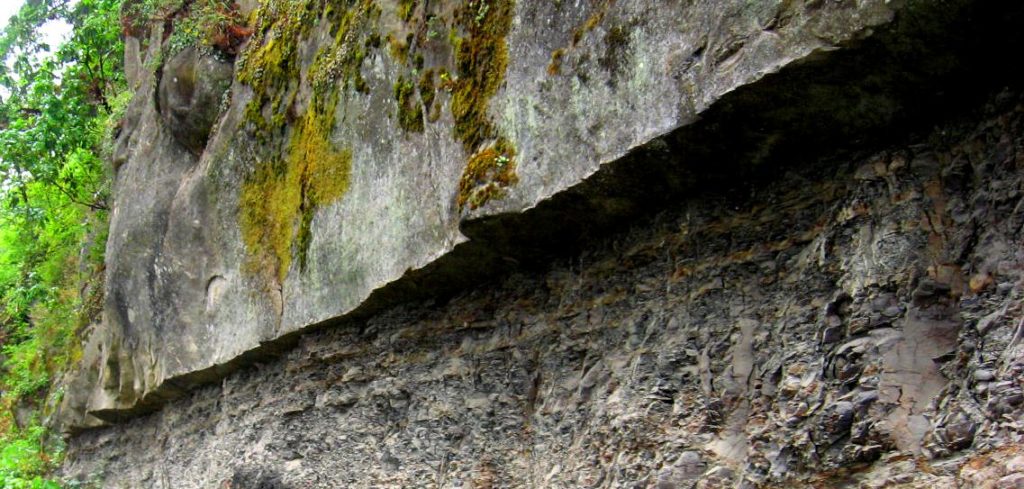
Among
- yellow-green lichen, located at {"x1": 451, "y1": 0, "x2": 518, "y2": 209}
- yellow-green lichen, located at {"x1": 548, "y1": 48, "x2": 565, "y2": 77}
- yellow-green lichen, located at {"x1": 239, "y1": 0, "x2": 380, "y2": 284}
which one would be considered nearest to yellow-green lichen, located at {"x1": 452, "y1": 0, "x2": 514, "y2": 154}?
yellow-green lichen, located at {"x1": 451, "y1": 0, "x2": 518, "y2": 209}

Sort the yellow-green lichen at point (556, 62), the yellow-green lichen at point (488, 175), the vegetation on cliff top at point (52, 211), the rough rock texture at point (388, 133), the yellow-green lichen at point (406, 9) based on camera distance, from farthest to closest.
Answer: the vegetation on cliff top at point (52, 211), the yellow-green lichen at point (406, 9), the yellow-green lichen at point (488, 175), the yellow-green lichen at point (556, 62), the rough rock texture at point (388, 133)

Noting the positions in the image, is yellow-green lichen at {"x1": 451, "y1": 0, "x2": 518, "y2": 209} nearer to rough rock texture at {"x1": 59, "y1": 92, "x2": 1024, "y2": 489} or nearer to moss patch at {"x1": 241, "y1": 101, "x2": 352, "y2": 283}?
rough rock texture at {"x1": 59, "y1": 92, "x2": 1024, "y2": 489}

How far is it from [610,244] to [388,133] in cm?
153

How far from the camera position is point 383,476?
217 inches

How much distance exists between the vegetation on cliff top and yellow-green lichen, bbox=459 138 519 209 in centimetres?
→ 690

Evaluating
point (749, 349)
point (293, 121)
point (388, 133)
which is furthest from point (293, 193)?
point (749, 349)

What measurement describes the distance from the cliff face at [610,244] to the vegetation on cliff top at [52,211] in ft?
13.6

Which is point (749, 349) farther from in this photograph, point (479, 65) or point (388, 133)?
point (388, 133)

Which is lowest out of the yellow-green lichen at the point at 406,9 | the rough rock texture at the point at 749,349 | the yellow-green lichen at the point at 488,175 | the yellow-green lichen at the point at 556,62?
the rough rock texture at the point at 749,349

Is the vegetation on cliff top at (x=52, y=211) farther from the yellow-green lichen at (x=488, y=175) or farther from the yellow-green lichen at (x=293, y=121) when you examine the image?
the yellow-green lichen at (x=488, y=175)

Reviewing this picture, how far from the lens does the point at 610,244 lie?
4.47 meters

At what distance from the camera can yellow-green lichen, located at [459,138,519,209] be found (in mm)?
4324

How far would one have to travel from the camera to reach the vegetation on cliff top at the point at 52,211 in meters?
10.7

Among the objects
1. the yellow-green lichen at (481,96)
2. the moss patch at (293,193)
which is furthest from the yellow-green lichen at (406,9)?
the moss patch at (293,193)
